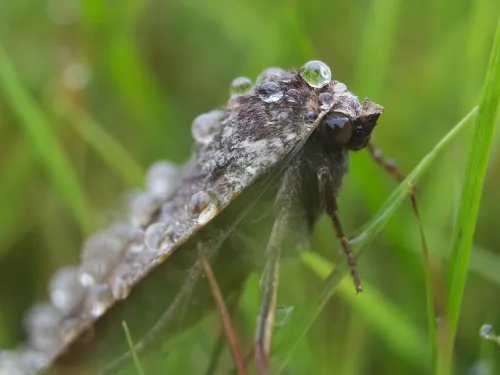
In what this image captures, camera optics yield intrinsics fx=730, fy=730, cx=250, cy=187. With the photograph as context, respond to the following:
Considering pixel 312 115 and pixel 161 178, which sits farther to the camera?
pixel 161 178

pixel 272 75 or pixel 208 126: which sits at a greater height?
pixel 272 75

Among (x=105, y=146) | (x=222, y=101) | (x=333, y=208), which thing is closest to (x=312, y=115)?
(x=333, y=208)

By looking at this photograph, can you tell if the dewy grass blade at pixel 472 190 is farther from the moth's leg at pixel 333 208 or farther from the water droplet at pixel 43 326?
the water droplet at pixel 43 326

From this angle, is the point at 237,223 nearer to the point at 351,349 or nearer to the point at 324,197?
the point at 324,197

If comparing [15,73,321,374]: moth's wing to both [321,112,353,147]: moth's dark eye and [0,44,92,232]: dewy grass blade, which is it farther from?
[0,44,92,232]: dewy grass blade

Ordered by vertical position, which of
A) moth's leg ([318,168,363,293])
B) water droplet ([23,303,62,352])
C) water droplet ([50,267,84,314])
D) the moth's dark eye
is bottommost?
water droplet ([23,303,62,352])

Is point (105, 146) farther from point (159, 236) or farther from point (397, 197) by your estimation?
point (397, 197)

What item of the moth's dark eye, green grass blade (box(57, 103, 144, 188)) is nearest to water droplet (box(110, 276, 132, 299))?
the moth's dark eye
